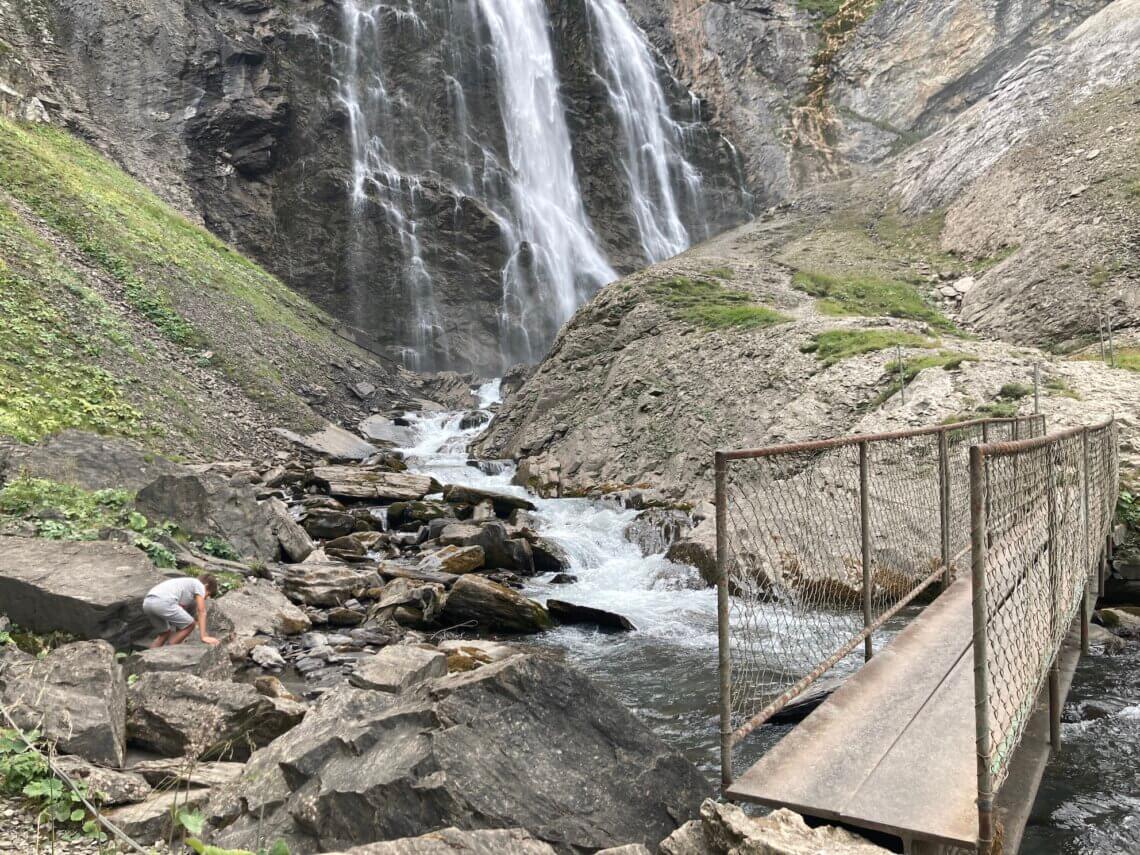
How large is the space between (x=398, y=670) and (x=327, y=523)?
860cm

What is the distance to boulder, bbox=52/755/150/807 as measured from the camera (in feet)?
12.2

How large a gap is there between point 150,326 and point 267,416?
414 cm

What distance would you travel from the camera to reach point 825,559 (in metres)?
6.62

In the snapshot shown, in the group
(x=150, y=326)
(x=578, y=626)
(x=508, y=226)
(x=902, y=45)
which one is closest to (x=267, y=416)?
(x=150, y=326)

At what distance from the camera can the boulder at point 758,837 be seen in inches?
112

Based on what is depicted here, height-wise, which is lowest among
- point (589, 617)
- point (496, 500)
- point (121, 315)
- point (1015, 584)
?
point (589, 617)

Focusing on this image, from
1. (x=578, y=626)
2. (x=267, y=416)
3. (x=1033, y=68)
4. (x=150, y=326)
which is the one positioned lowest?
(x=578, y=626)

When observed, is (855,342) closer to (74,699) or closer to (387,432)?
(387,432)

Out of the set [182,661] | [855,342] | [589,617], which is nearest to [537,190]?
[855,342]

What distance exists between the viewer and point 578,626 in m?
10.2

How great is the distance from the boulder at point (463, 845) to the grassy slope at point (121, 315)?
11.8m

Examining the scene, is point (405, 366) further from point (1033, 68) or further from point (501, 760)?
point (501, 760)

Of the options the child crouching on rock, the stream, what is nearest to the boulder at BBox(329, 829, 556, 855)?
the stream

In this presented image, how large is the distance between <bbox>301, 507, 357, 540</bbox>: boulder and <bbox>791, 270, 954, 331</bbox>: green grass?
50.7ft
